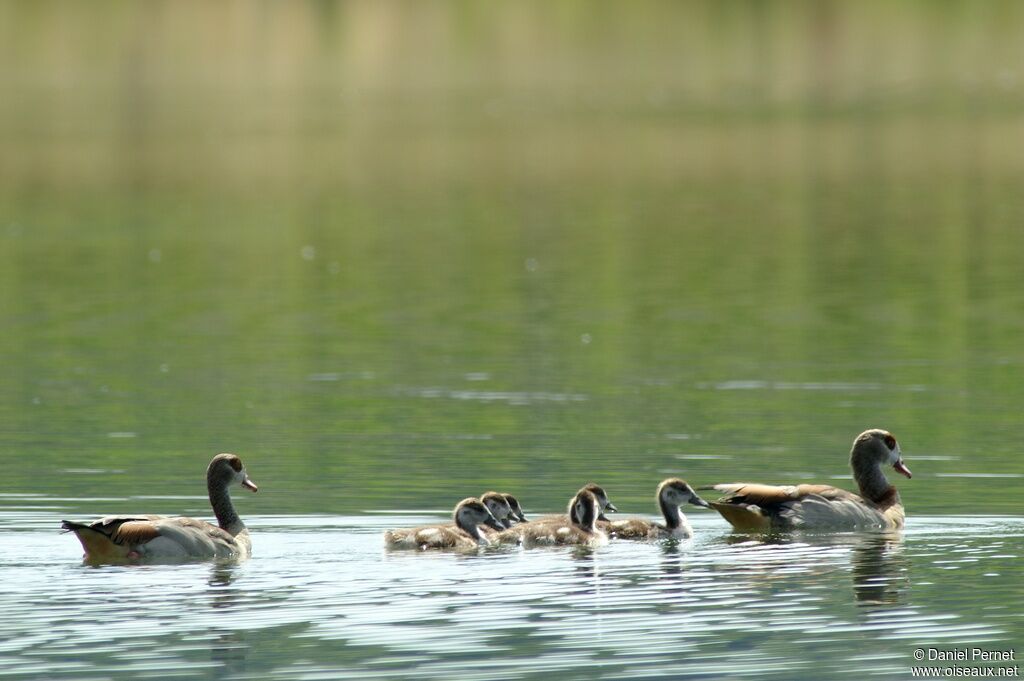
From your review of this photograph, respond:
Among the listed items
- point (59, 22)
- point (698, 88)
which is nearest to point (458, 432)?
point (698, 88)

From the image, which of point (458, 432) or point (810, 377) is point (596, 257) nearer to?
point (810, 377)

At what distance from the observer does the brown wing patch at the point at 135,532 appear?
15.6 metres

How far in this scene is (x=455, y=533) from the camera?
1661 centimetres

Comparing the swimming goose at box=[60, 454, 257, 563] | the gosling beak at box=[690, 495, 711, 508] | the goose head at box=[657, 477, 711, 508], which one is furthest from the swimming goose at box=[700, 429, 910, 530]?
the swimming goose at box=[60, 454, 257, 563]

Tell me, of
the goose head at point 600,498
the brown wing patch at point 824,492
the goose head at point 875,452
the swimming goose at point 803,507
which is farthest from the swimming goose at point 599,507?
the goose head at point 875,452

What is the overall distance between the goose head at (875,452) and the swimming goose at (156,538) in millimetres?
5248

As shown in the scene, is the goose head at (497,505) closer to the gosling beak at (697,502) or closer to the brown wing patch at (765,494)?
the gosling beak at (697,502)

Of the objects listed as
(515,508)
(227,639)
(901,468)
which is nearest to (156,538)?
(227,639)

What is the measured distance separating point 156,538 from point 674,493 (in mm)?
4016

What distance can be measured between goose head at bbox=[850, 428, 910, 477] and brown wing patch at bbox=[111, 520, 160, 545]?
607 cm

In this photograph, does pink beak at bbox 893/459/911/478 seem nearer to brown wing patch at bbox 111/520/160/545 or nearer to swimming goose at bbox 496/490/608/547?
swimming goose at bbox 496/490/608/547

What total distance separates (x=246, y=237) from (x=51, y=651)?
116 feet

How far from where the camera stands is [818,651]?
1327 centimetres

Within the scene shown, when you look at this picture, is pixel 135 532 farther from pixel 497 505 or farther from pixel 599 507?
pixel 599 507
